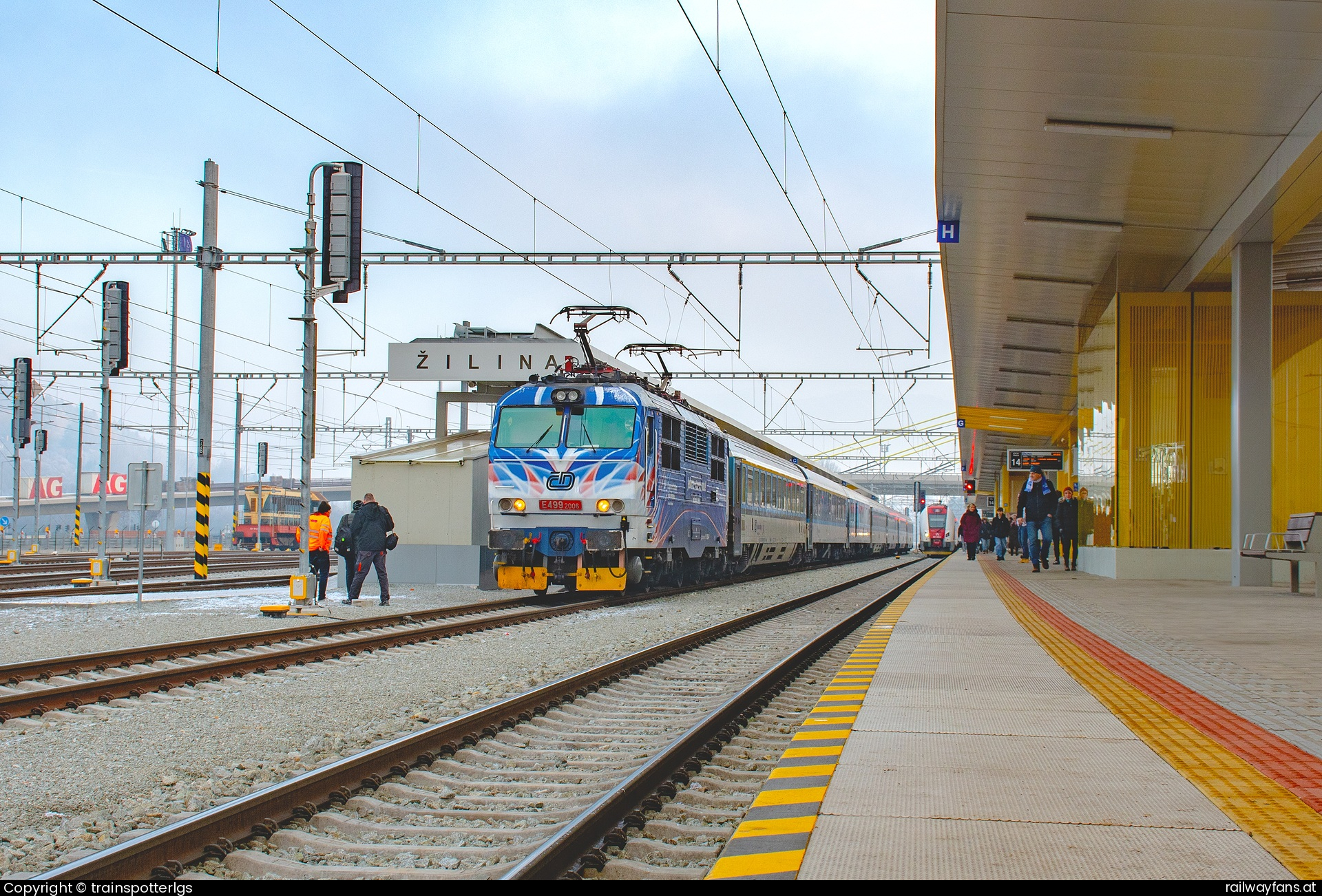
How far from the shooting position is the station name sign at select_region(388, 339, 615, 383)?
2527 centimetres

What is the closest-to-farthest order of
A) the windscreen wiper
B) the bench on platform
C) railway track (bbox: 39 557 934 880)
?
1. railway track (bbox: 39 557 934 880)
2. the bench on platform
3. the windscreen wiper

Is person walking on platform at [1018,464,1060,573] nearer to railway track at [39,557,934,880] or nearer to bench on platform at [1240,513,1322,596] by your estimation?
bench on platform at [1240,513,1322,596]

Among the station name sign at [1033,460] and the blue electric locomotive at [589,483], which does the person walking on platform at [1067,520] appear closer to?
the station name sign at [1033,460]

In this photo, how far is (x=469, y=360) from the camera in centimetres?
2559

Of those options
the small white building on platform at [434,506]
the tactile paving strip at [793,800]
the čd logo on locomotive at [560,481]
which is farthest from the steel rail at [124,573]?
the tactile paving strip at [793,800]

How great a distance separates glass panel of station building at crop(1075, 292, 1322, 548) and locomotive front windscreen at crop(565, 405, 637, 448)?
8.74 metres

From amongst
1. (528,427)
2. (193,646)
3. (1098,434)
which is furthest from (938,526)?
(193,646)

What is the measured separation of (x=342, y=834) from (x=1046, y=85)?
10340 millimetres

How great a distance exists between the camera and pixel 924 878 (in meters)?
3.39

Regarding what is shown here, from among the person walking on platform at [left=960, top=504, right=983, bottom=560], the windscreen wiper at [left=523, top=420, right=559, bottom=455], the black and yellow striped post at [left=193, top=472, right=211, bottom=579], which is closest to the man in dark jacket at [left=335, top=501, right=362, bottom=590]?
the windscreen wiper at [left=523, top=420, right=559, bottom=455]

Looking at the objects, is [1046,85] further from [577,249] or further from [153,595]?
[153,595]

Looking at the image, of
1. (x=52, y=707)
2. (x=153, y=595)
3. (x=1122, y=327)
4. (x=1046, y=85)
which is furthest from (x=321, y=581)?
(x=1122, y=327)

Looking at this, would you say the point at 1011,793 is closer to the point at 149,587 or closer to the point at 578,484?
the point at 578,484

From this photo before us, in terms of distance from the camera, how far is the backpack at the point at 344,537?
17.3 meters
